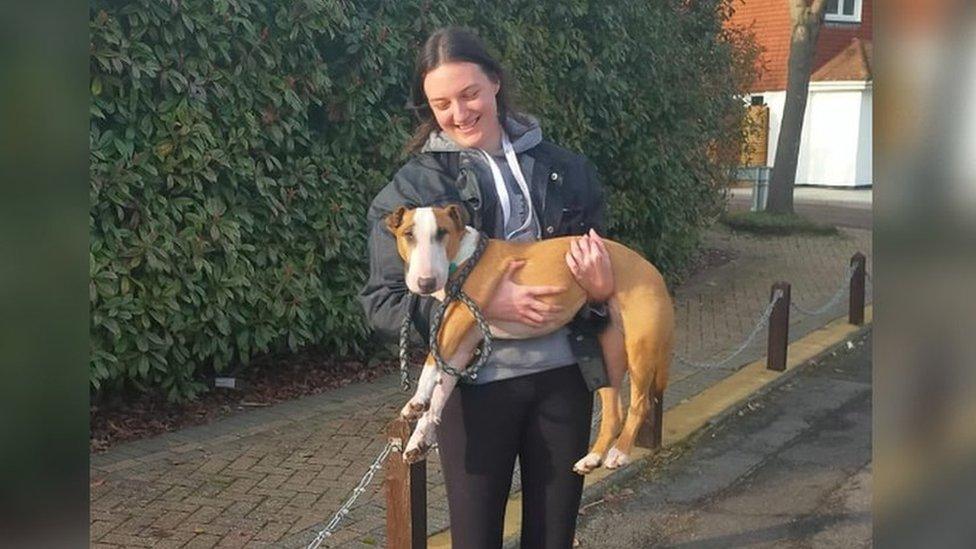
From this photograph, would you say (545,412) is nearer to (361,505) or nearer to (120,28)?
(361,505)

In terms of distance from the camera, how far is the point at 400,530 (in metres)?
3.65

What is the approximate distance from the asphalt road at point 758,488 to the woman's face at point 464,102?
2920 mm

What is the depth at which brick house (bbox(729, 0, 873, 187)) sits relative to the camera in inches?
964

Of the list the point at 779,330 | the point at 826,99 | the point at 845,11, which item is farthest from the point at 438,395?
the point at 845,11

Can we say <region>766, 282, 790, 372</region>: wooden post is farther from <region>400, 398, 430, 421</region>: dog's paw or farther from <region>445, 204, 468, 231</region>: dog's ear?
<region>445, 204, 468, 231</region>: dog's ear

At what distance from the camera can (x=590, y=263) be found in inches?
89.0

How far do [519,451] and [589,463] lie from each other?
29 centimetres

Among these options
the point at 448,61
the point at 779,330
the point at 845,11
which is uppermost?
the point at 845,11

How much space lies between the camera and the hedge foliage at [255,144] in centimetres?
532

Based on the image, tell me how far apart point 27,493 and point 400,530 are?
248cm

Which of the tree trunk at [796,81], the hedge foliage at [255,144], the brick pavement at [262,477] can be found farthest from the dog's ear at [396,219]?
the tree trunk at [796,81]

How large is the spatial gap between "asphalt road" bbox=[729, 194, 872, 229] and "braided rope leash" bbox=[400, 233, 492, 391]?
1506 cm

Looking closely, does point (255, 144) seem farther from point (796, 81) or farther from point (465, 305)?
point (796, 81)

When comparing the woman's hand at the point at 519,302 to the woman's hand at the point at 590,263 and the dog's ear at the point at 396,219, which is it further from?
the dog's ear at the point at 396,219
